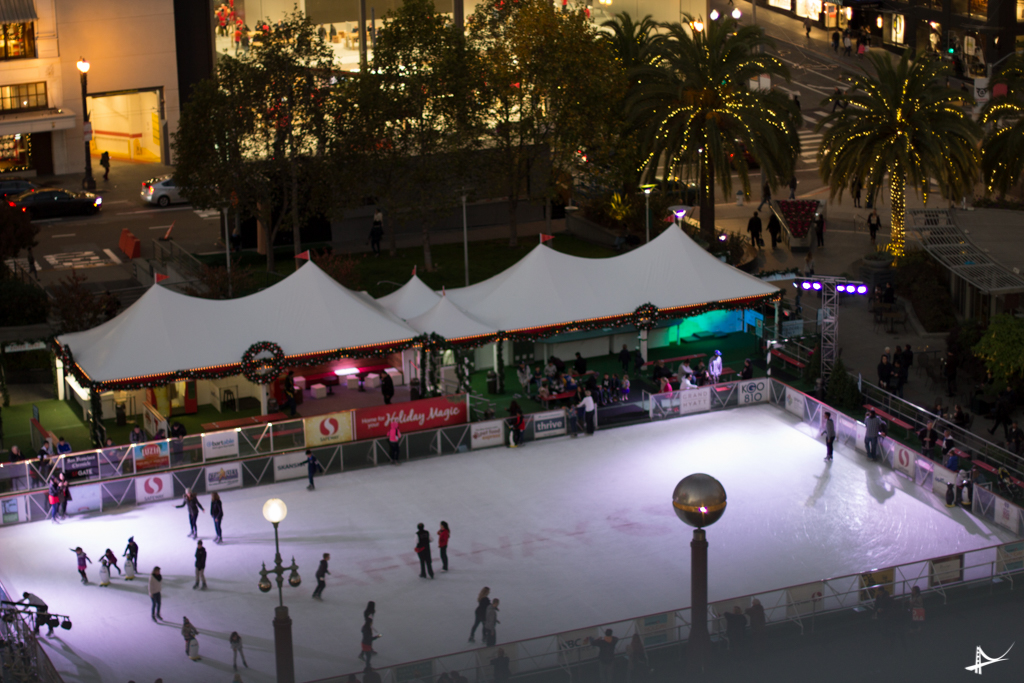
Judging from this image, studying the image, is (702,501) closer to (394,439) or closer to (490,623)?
(490,623)

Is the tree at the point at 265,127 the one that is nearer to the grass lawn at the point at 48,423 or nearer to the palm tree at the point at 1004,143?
the grass lawn at the point at 48,423

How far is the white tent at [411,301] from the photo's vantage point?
135ft

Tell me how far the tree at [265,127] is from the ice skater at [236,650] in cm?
2549

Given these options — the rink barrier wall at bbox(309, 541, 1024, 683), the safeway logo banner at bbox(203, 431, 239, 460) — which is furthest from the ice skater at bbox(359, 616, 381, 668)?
the safeway logo banner at bbox(203, 431, 239, 460)

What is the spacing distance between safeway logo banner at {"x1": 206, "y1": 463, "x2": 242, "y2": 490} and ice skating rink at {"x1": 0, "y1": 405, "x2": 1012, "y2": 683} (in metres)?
0.43

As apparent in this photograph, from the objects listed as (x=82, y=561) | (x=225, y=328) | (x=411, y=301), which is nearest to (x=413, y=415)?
(x=225, y=328)

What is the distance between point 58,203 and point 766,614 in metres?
45.9

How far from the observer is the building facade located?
2495 inches

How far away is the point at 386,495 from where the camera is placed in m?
32.8

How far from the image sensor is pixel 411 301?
4153 cm

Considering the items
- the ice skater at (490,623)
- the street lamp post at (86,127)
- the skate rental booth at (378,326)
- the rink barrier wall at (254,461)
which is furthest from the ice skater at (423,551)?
the street lamp post at (86,127)

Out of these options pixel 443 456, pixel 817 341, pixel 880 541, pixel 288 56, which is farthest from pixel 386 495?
pixel 288 56

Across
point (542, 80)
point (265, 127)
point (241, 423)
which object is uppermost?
point (542, 80)

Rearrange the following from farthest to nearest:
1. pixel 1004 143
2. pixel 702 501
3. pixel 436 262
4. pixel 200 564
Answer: pixel 436 262 < pixel 1004 143 < pixel 200 564 < pixel 702 501
